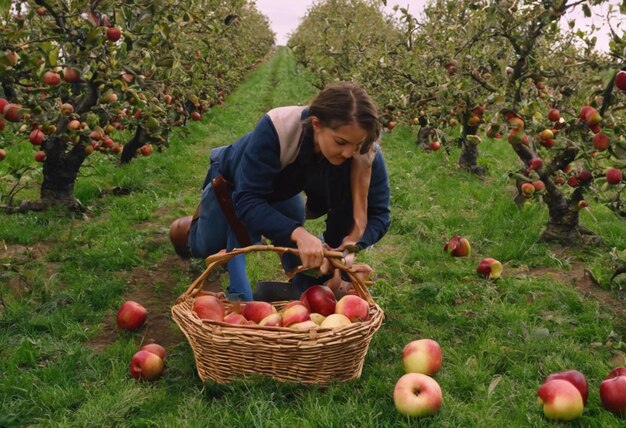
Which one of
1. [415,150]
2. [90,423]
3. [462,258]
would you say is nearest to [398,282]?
[462,258]

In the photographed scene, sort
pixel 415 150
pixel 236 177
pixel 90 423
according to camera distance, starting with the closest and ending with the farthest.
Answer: pixel 90 423, pixel 236 177, pixel 415 150

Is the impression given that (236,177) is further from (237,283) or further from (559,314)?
(559,314)

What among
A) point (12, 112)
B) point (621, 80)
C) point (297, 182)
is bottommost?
point (297, 182)

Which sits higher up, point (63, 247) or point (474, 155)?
point (474, 155)

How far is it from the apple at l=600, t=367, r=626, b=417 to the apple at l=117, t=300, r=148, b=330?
2.49 metres

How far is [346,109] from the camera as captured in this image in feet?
9.25

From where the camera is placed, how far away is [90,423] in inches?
102

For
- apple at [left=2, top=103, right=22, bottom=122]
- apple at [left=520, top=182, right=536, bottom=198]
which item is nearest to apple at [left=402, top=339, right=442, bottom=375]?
apple at [left=520, top=182, right=536, bottom=198]

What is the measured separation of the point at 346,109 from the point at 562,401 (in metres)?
1.59

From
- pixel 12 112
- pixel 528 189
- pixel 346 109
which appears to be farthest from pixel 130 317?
pixel 528 189

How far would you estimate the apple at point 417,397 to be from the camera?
2570mm

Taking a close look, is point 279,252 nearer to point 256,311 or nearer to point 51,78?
point 256,311

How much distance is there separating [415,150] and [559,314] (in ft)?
21.6

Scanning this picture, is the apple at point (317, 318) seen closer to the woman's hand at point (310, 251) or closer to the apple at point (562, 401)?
the woman's hand at point (310, 251)
